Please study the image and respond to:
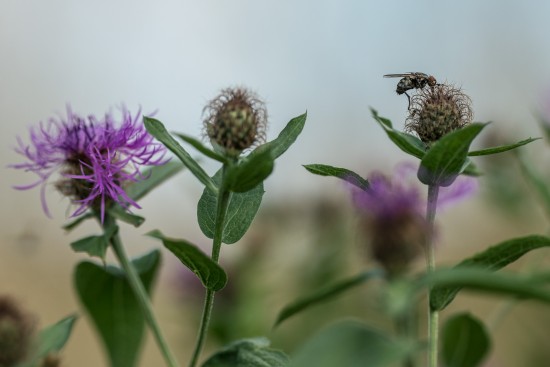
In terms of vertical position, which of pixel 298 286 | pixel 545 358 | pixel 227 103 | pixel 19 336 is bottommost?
pixel 545 358

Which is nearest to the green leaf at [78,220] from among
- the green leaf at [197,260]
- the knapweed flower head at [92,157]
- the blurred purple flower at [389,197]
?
the knapweed flower head at [92,157]

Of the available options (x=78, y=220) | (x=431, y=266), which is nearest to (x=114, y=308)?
(x=78, y=220)

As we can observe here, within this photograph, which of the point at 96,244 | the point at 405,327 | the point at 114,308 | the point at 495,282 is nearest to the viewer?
the point at 495,282

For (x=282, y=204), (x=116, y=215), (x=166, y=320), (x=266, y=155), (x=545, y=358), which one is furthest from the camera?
(x=282, y=204)

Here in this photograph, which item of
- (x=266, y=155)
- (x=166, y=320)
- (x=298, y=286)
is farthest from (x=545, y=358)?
(x=266, y=155)

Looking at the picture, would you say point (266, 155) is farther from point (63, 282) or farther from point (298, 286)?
point (63, 282)

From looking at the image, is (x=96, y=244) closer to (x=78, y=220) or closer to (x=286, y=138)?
(x=78, y=220)

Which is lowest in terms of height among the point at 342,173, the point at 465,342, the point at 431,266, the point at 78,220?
the point at 465,342

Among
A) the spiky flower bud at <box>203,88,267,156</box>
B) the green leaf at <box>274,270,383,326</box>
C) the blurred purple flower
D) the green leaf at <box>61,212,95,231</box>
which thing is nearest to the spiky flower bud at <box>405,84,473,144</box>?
the blurred purple flower
